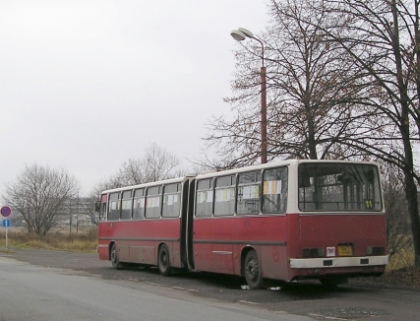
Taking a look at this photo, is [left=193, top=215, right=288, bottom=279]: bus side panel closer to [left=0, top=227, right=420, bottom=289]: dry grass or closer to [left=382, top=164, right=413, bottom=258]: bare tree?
[left=0, top=227, right=420, bottom=289]: dry grass

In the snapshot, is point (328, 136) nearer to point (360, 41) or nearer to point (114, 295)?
point (360, 41)

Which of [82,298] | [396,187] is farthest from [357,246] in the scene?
[82,298]

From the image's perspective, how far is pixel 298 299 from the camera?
1352 centimetres

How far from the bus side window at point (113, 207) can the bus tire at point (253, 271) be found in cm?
943

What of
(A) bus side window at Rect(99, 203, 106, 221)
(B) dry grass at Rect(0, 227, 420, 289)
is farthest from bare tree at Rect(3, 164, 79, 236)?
(A) bus side window at Rect(99, 203, 106, 221)

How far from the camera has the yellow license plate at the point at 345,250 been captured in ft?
45.5

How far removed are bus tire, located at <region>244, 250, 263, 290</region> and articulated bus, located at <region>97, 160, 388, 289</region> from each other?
0.02 metres

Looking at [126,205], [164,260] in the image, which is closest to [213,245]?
[164,260]

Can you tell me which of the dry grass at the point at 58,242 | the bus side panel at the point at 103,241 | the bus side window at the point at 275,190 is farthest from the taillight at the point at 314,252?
the dry grass at the point at 58,242

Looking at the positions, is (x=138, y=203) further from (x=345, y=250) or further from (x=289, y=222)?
(x=345, y=250)

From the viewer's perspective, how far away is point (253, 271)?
1523 centimetres

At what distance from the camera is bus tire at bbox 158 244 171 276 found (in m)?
19.9

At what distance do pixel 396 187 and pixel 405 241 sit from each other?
3446 mm

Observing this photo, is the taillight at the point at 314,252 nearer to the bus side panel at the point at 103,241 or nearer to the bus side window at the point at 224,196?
the bus side window at the point at 224,196
